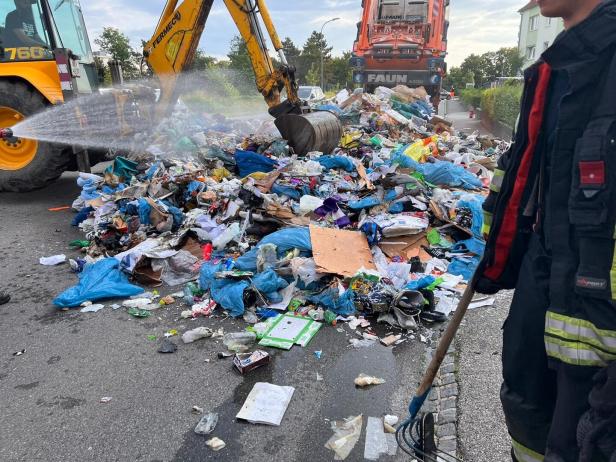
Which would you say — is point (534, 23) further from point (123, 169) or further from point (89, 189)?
point (89, 189)

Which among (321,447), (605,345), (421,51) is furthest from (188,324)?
(421,51)

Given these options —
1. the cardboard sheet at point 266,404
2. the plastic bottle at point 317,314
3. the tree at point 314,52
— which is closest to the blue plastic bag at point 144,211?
the plastic bottle at point 317,314

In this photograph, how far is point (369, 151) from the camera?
8055mm

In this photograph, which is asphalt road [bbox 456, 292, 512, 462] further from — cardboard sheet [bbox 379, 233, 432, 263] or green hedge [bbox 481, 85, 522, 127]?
green hedge [bbox 481, 85, 522, 127]

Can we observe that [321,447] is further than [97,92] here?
No

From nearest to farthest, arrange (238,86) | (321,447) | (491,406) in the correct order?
(321,447) → (491,406) → (238,86)

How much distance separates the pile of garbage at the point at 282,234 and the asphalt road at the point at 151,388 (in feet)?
0.74

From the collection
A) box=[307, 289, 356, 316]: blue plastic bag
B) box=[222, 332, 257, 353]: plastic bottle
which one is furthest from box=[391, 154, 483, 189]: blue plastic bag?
box=[222, 332, 257, 353]: plastic bottle

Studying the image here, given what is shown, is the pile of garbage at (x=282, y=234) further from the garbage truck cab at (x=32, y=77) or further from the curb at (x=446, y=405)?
the garbage truck cab at (x=32, y=77)

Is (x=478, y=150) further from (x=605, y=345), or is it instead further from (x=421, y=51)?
(x=605, y=345)

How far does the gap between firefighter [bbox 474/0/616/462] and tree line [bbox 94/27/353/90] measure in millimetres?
16724

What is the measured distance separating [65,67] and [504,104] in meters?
14.1

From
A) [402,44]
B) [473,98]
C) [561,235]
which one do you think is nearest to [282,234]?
[561,235]

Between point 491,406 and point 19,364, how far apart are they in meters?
2.89
